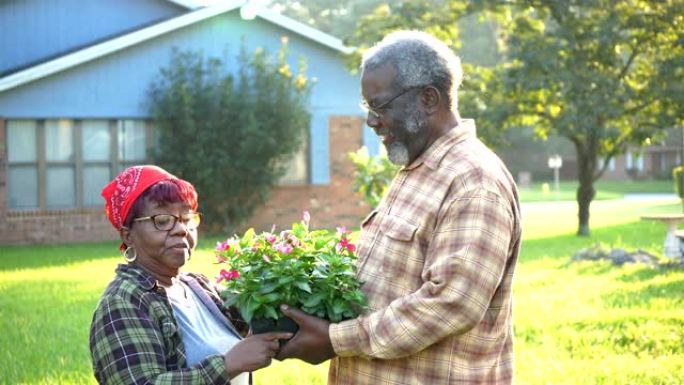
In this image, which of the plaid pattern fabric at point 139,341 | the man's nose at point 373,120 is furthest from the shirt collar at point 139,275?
the man's nose at point 373,120

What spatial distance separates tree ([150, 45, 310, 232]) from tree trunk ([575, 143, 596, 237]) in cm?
655

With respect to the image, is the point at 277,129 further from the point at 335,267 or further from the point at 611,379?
the point at 335,267

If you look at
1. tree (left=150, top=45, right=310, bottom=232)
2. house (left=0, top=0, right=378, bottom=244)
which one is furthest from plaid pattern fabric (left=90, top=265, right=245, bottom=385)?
house (left=0, top=0, right=378, bottom=244)

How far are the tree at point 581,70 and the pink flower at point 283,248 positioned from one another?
1756cm

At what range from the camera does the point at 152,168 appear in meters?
3.71

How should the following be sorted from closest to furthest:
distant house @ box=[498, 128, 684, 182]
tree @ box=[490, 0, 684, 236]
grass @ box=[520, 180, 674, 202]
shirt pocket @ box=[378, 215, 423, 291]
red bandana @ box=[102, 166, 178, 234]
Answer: shirt pocket @ box=[378, 215, 423, 291] < red bandana @ box=[102, 166, 178, 234] < tree @ box=[490, 0, 684, 236] < grass @ box=[520, 180, 674, 202] < distant house @ box=[498, 128, 684, 182]

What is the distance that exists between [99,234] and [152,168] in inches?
755

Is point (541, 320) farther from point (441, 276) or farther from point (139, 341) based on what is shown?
point (139, 341)

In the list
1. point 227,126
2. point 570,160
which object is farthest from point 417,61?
point 570,160

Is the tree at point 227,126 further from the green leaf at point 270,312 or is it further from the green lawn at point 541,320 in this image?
the green leaf at point 270,312

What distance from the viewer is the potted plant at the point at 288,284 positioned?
3.59 metres

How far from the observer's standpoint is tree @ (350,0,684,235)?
20875 mm

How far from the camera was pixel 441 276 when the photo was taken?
331 centimetres

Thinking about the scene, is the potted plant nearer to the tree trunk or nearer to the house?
the house
